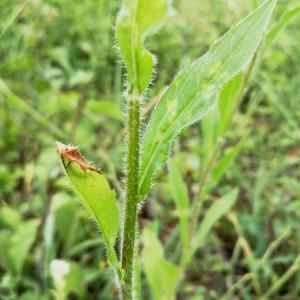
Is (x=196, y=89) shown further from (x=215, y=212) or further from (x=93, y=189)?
(x=215, y=212)

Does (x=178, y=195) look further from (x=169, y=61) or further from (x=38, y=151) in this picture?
(x=169, y=61)

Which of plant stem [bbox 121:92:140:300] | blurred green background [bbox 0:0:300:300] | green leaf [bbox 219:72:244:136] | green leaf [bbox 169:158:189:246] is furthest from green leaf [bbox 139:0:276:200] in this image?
green leaf [bbox 169:158:189:246]

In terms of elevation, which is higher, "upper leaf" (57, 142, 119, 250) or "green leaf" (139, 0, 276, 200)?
"green leaf" (139, 0, 276, 200)

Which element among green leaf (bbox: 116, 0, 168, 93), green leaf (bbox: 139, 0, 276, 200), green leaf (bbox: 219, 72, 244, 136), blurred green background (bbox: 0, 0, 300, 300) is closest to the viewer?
green leaf (bbox: 116, 0, 168, 93)

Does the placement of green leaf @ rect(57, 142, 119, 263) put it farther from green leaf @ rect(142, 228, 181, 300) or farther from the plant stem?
green leaf @ rect(142, 228, 181, 300)

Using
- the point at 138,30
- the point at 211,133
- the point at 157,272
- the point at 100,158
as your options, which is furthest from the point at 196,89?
the point at 100,158

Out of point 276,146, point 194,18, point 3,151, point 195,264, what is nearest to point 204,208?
point 195,264
